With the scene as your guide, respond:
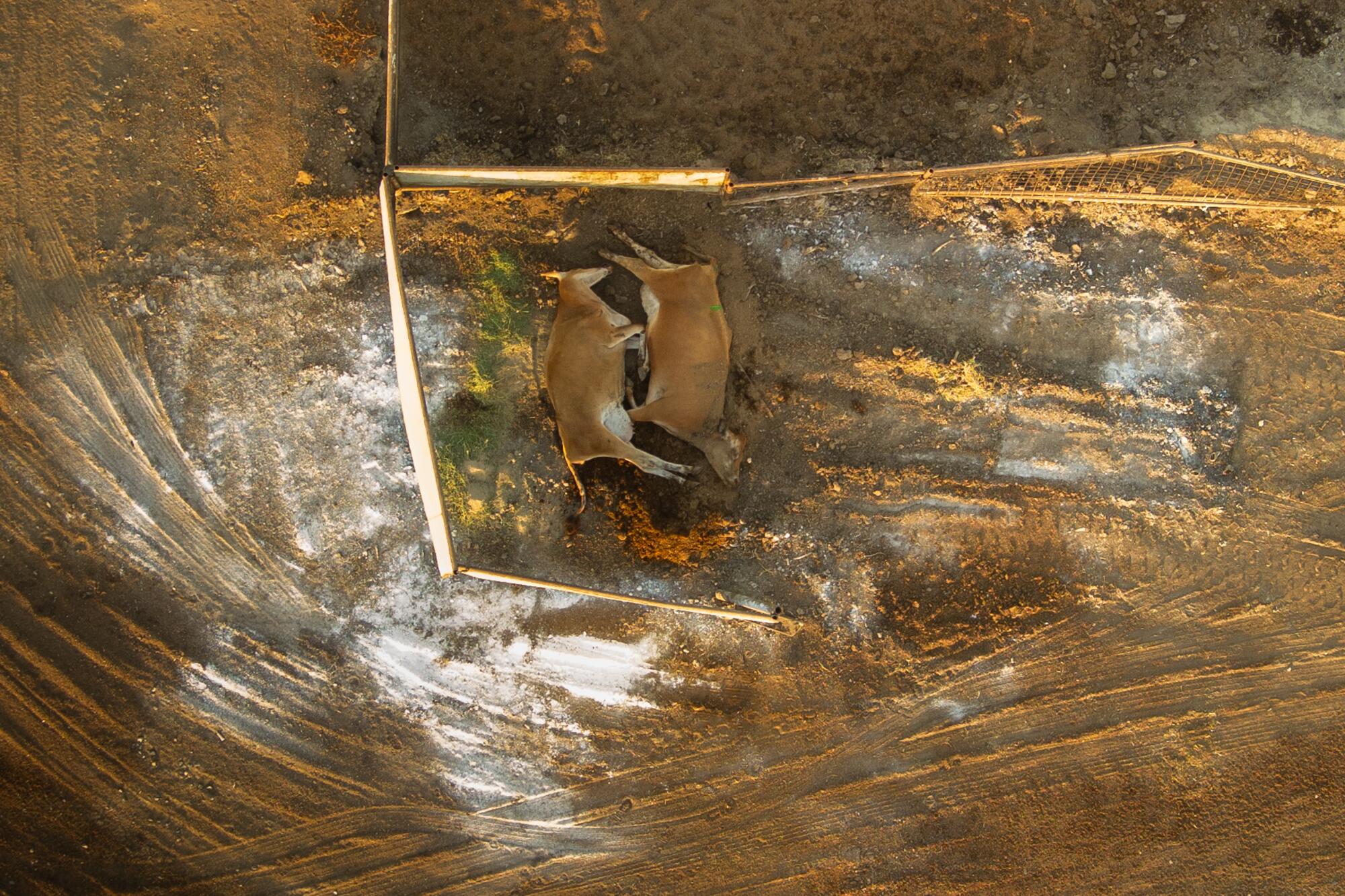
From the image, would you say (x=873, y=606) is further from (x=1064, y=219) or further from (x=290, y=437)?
(x=290, y=437)

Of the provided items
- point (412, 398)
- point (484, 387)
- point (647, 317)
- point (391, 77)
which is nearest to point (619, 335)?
point (647, 317)

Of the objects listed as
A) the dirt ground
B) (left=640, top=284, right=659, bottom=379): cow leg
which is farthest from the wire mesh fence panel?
(left=640, top=284, right=659, bottom=379): cow leg

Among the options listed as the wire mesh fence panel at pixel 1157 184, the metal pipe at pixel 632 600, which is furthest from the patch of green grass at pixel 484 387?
the wire mesh fence panel at pixel 1157 184

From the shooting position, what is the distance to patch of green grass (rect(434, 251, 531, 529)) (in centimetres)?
541

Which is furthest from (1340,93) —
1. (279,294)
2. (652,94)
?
(279,294)

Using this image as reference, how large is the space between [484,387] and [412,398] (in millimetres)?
1021

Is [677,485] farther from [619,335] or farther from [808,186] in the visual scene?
[808,186]

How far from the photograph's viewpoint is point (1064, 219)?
5355 millimetres

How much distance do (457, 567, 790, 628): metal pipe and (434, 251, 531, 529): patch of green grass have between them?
714mm

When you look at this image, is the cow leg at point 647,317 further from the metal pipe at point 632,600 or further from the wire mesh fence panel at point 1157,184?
the wire mesh fence panel at point 1157,184

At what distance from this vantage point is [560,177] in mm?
5102

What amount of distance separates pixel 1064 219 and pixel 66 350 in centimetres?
709

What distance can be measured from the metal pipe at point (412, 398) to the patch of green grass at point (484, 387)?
0.90m

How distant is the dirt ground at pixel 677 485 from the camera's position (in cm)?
535
